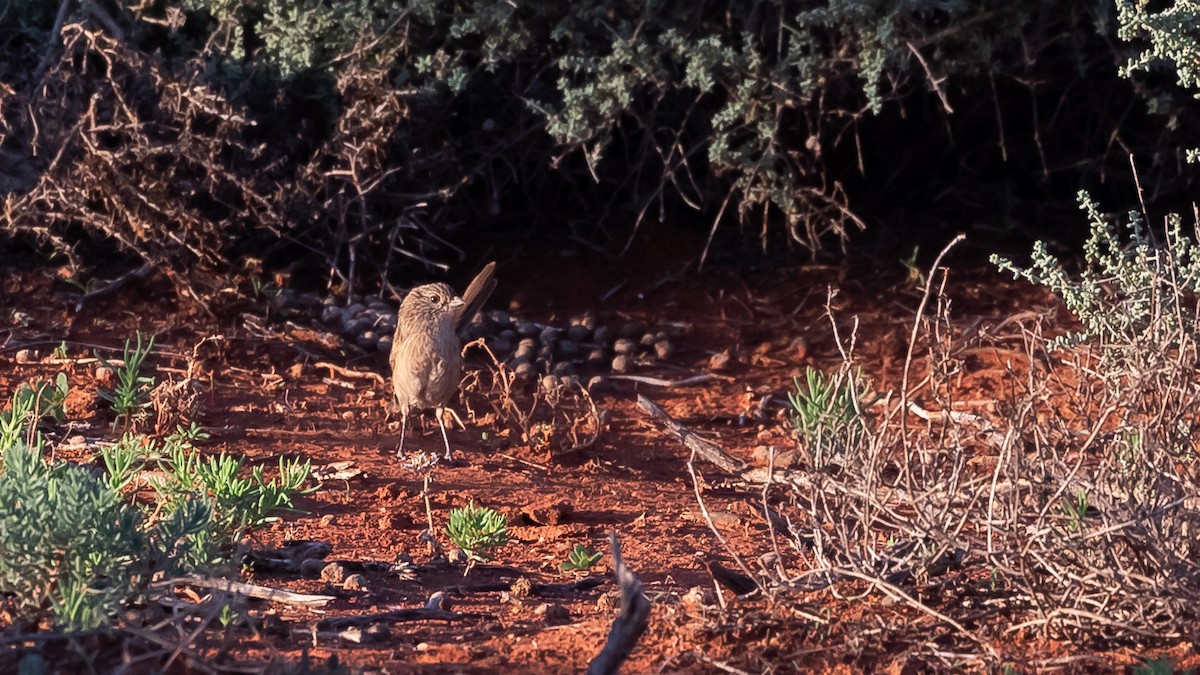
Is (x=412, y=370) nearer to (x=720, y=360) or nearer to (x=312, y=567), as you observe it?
(x=312, y=567)

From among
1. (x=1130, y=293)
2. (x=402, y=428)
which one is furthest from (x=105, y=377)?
(x=1130, y=293)

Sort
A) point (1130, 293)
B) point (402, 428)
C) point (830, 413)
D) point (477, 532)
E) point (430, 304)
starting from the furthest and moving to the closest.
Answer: point (430, 304) → point (402, 428) → point (477, 532) → point (1130, 293) → point (830, 413)

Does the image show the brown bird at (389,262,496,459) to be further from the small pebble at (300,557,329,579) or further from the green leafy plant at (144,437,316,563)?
the green leafy plant at (144,437,316,563)

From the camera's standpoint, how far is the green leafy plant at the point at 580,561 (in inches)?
178

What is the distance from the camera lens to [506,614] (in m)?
4.14

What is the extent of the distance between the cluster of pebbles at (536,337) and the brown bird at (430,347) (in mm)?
666

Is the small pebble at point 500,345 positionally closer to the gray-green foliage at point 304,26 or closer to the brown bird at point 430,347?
the brown bird at point 430,347

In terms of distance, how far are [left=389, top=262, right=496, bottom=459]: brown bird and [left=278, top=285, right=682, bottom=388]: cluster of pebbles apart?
2.19ft

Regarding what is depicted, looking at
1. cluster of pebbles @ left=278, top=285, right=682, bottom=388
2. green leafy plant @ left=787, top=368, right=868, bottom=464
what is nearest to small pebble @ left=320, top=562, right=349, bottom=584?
green leafy plant @ left=787, top=368, right=868, bottom=464

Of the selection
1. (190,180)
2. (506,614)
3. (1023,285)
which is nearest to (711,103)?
(1023,285)

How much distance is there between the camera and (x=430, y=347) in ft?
21.5

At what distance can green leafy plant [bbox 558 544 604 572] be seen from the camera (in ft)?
14.8

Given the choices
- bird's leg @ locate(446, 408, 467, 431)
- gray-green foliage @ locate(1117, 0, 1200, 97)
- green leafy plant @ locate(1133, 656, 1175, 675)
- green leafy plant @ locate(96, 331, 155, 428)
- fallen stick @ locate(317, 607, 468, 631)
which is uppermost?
gray-green foliage @ locate(1117, 0, 1200, 97)

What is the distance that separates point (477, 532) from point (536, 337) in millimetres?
3531
